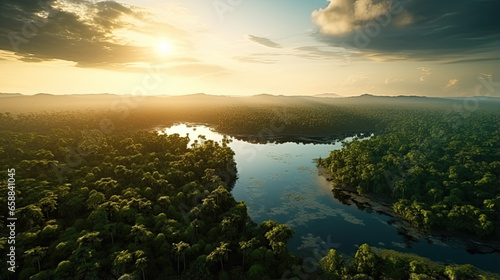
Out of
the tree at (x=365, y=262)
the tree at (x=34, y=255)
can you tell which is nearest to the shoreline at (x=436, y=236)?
the tree at (x=365, y=262)

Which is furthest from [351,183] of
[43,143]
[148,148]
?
[43,143]

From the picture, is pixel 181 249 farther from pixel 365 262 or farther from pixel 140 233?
pixel 365 262

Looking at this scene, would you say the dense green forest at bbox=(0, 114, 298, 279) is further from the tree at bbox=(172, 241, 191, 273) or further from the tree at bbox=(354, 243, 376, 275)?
the tree at bbox=(354, 243, 376, 275)

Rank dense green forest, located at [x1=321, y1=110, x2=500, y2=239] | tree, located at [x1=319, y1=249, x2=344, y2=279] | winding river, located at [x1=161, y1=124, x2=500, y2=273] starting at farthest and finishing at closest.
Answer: dense green forest, located at [x1=321, y1=110, x2=500, y2=239]
winding river, located at [x1=161, y1=124, x2=500, y2=273]
tree, located at [x1=319, y1=249, x2=344, y2=279]

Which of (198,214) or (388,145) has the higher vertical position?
(388,145)

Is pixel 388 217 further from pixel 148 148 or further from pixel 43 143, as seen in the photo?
pixel 43 143

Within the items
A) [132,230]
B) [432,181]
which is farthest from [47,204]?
[432,181]

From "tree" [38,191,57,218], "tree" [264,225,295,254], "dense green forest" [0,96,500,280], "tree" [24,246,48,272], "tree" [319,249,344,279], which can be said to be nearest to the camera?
"tree" [24,246,48,272]

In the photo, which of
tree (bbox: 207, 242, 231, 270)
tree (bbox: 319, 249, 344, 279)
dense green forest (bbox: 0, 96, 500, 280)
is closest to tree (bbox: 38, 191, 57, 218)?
dense green forest (bbox: 0, 96, 500, 280)

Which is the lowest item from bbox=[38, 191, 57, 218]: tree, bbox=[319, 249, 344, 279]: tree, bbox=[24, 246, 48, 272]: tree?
bbox=[319, 249, 344, 279]: tree

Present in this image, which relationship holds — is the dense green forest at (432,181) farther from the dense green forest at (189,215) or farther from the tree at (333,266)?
the tree at (333,266)
